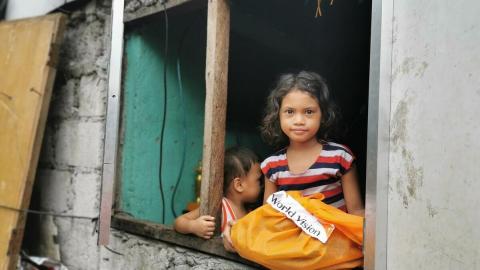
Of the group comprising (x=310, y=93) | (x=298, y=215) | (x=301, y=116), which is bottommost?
(x=298, y=215)

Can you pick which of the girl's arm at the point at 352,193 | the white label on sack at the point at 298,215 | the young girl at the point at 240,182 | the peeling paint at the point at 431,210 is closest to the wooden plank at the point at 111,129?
the young girl at the point at 240,182

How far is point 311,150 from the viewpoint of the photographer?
1.95 meters

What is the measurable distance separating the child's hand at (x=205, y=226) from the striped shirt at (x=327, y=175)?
419mm

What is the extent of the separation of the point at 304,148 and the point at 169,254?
1.00m

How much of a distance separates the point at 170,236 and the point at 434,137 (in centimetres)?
155

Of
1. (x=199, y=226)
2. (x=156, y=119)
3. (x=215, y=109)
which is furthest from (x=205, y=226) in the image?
(x=156, y=119)

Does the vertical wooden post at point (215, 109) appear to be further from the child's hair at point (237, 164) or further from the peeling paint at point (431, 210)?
the peeling paint at point (431, 210)

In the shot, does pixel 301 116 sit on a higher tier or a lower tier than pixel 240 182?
higher

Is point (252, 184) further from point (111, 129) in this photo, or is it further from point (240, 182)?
point (111, 129)

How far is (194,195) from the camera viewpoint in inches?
123

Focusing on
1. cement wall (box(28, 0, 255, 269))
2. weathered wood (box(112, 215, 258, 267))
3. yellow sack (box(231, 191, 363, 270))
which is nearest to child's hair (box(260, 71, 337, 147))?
yellow sack (box(231, 191, 363, 270))

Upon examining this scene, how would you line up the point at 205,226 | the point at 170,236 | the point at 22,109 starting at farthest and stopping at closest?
the point at 22,109 → the point at 170,236 → the point at 205,226

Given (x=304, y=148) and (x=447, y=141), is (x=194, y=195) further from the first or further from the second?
(x=447, y=141)

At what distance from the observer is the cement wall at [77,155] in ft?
9.26
